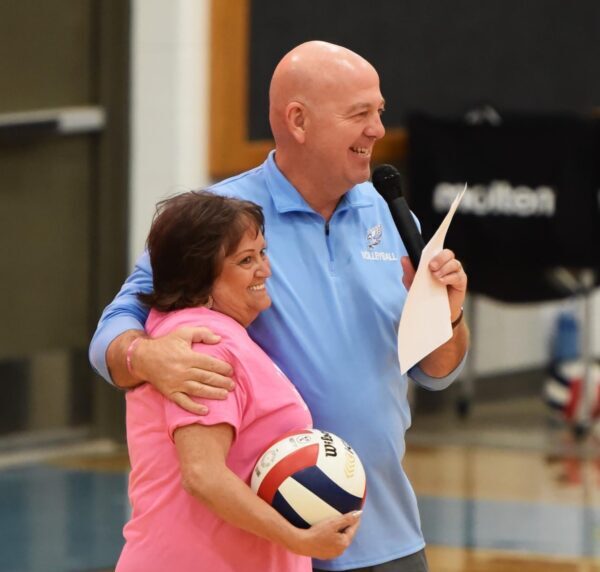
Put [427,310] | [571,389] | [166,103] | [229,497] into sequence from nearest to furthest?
[229,497]
[427,310]
[166,103]
[571,389]

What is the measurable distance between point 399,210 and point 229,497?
797 mm

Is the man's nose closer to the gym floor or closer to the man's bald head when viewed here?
the man's bald head

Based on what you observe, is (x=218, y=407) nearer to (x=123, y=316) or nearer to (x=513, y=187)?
(x=123, y=316)

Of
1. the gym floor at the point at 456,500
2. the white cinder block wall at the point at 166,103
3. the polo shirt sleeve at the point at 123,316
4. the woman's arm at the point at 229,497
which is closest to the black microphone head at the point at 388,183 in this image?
the polo shirt sleeve at the point at 123,316

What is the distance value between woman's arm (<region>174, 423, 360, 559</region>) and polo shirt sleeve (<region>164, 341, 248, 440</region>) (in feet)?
0.04

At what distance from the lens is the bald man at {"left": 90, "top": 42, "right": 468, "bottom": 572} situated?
3062 mm

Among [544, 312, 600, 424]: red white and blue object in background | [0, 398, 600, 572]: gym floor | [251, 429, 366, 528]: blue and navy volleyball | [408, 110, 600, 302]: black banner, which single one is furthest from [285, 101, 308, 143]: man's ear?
[544, 312, 600, 424]: red white and blue object in background

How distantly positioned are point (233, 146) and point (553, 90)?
3226 mm

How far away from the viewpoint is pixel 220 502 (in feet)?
8.68

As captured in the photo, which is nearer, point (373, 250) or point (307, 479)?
point (307, 479)

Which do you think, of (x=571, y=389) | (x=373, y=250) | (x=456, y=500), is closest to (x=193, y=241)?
(x=373, y=250)

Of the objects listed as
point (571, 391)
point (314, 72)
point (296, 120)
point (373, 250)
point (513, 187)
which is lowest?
point (571, 391)

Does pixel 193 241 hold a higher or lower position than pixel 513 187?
higher

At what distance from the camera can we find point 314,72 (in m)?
3.08
